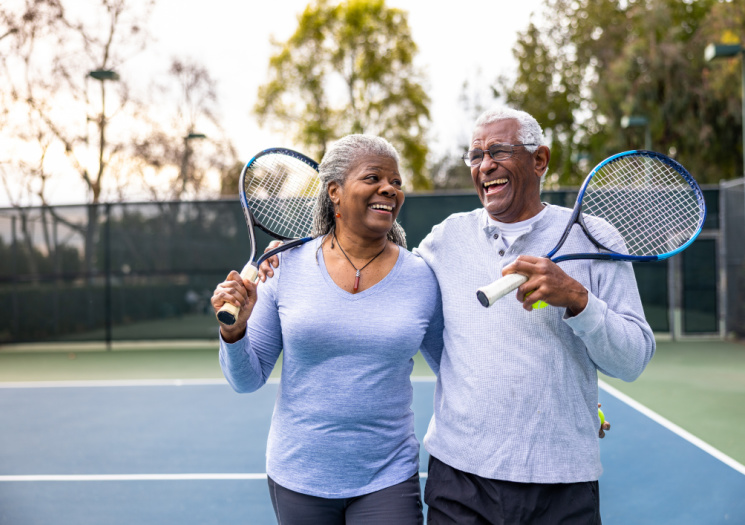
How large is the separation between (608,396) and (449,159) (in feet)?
77.7

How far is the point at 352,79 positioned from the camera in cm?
2538

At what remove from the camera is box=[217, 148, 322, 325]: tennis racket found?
8.75 ft

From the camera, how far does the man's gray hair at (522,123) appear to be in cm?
197

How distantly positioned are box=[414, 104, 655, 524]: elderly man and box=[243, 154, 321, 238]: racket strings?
854 mm

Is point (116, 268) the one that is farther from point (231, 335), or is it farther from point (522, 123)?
point (522, 123)

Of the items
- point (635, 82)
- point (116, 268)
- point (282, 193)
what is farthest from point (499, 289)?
point (635, 82)

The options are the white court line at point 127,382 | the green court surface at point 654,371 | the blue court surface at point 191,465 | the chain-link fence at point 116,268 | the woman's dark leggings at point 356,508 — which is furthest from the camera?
the chain-link fence at point 116,268

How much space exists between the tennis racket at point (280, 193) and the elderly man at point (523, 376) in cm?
79

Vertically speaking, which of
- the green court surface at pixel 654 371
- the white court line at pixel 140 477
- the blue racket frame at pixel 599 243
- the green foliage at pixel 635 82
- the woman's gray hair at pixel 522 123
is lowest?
the green court surface at pixel 654 371

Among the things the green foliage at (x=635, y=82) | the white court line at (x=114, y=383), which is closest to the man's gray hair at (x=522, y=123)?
the white court line at (x=114, y=383)

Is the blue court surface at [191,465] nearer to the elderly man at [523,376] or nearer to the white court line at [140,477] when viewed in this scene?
A: the white court line at [140,477]

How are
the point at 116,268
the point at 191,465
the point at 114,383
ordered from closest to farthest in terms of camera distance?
the point at 191,465, the point at 114,383, the point at 116,268

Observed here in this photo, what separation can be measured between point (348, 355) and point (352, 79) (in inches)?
964

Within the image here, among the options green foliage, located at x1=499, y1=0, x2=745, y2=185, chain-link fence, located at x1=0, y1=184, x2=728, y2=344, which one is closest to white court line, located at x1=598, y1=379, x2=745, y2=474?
chain-link fence, located at x1=0, y1=184, x2=728, y2=344
